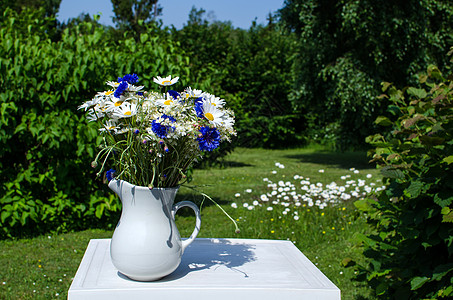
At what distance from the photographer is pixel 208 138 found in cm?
159

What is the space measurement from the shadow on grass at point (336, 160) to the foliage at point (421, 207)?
7.88 m

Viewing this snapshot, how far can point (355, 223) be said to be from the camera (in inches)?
186

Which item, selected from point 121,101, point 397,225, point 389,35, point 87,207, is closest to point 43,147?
point 87,207

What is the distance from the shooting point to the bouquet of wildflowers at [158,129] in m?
1.55

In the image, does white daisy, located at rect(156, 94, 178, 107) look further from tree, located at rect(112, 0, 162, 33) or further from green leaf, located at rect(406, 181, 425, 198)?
tree, located at rect(112, 0, 162, 33)

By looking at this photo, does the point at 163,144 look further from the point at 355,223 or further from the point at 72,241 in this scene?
the point at 355,223

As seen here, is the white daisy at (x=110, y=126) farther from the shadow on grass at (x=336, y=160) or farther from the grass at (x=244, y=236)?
the shadow on grass at (x=336, y=160)

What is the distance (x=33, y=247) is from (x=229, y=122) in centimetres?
314

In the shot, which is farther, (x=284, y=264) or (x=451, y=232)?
(x=451, y=232)

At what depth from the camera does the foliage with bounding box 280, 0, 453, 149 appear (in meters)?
8.89

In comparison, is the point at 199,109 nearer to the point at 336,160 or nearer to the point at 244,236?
the point at 244,236

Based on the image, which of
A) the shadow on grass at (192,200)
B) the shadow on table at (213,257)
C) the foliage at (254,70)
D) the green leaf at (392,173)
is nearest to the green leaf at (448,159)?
the green leaf at (392,173)

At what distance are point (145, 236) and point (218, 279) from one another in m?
0.32

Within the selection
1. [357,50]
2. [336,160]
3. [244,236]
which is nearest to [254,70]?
[336,160]
